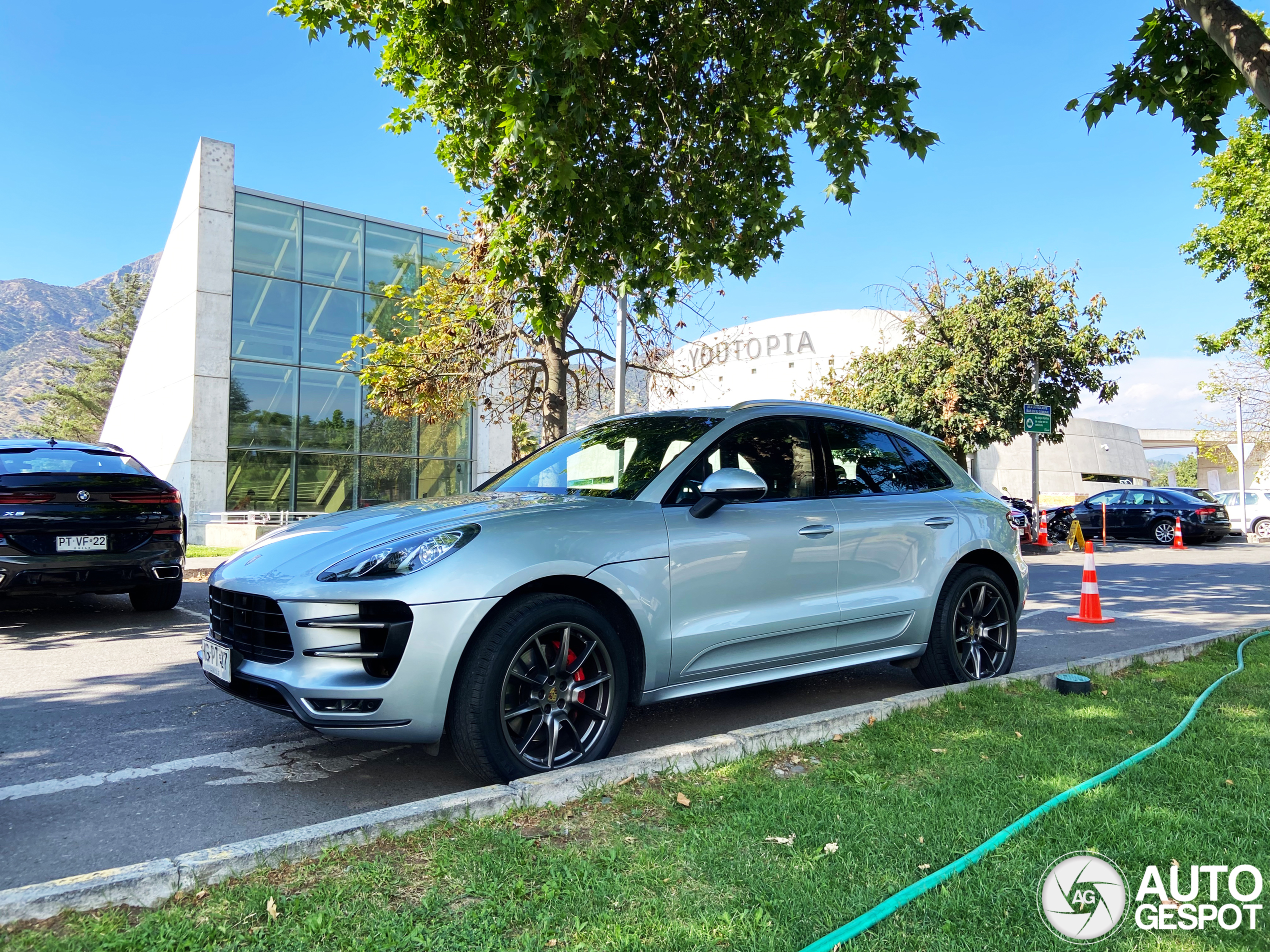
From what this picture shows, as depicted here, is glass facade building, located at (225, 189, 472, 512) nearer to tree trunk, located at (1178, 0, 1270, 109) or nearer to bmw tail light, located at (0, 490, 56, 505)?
bmw tail light, located at (0, 490, 56, 505)

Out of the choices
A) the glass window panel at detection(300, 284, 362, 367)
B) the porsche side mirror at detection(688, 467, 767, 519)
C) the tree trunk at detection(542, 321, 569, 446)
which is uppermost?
the glass window panel at detection(300, 284, 362, 367)

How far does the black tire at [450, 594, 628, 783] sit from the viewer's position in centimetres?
340

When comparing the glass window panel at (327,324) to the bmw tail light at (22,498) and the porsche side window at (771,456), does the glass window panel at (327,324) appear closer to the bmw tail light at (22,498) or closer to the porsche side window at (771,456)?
the bmw tail light at (22,498)

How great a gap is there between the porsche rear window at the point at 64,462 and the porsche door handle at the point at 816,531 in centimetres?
634

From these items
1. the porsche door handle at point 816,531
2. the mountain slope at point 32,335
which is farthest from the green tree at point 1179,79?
the mountain slope at point 32,335

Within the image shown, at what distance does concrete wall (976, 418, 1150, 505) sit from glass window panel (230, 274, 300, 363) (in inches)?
1277

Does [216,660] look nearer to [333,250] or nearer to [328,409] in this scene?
[328,409]

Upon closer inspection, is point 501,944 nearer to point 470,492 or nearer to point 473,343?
point 470,492

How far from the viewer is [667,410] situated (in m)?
5.09

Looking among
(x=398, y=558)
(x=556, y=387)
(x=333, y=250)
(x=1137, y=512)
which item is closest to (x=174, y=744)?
(x=398, y=558)

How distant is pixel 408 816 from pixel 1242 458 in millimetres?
33840

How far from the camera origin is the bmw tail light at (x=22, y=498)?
706 centimetres

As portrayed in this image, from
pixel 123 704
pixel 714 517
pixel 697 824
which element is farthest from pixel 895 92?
pixel 123 704

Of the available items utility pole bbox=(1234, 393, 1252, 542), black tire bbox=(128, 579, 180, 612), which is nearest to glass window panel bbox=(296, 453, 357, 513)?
black tire bbox=(128, 579, 180, 612)
